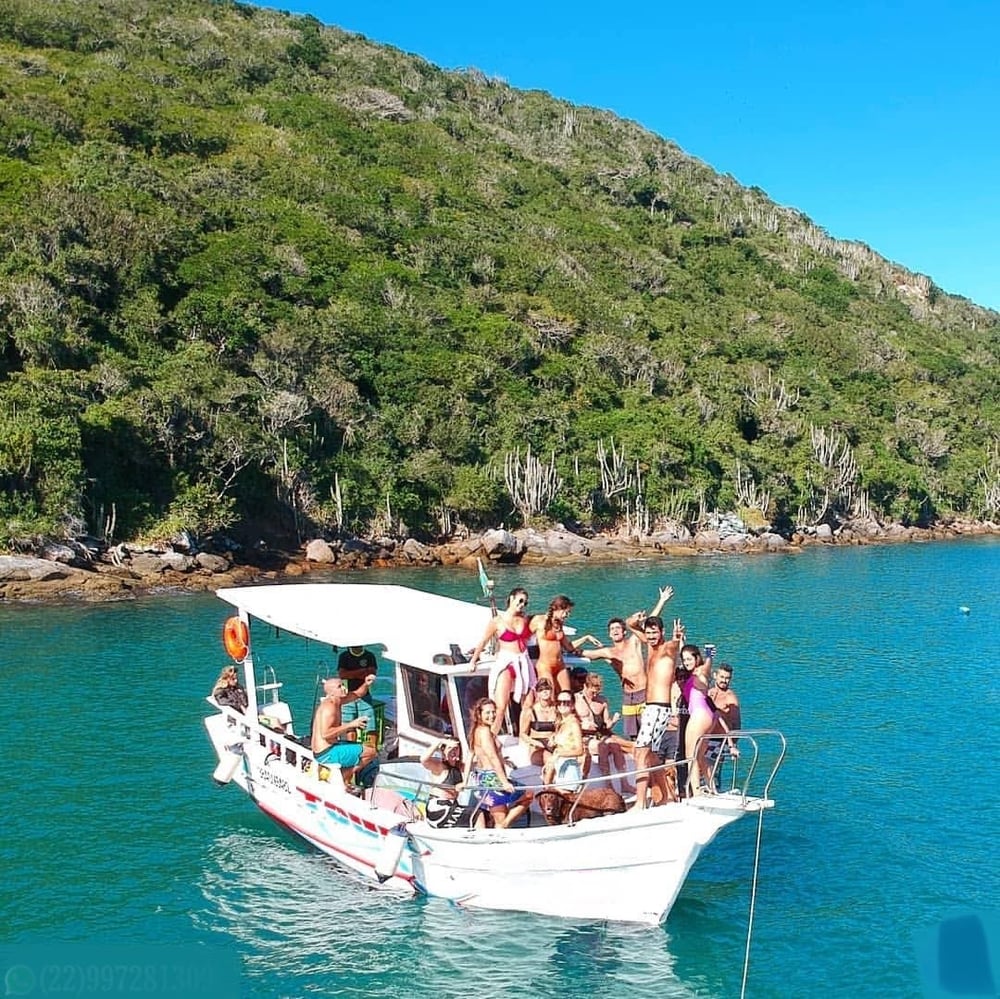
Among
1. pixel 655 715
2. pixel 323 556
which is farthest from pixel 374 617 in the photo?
pixel 323 556

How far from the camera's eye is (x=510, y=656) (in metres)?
11.4

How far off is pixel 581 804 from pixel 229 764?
6.25m

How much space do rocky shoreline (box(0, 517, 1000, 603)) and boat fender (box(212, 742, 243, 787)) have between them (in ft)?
85.7

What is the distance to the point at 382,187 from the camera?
318ft

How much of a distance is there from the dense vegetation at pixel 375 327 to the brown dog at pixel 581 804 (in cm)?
3632

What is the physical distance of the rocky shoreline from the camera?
39000 mm

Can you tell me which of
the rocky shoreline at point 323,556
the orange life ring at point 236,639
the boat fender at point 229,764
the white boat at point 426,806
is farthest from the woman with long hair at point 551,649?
the rocky shoreline at point 323,556

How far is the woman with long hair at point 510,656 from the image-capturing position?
11.4 m

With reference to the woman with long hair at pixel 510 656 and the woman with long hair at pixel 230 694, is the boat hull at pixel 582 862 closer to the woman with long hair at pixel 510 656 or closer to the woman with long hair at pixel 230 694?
the woman with long hair at pixel 510 656

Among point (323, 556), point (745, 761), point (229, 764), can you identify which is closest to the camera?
point (229, 764)

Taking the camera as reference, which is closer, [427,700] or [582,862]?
[582,862]

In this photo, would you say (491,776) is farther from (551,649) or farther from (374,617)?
(374,617)

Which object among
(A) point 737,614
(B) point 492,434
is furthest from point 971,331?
(A) point 737,614

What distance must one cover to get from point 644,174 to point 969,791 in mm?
142243
